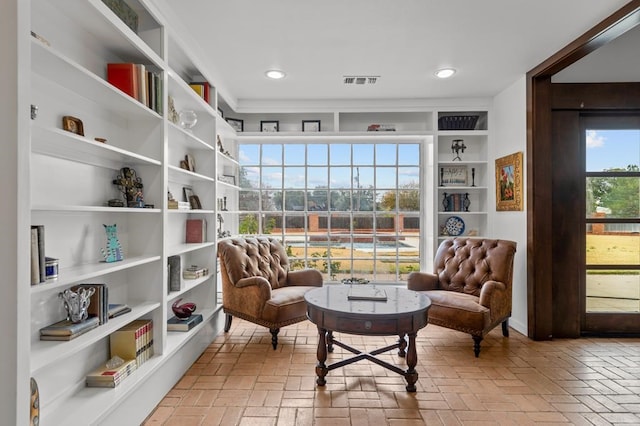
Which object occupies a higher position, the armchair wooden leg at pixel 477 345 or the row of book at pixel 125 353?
the row of book at pixel 125 353

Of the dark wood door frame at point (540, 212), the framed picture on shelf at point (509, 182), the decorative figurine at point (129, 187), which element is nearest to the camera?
the decorative figurine at point (129, 187)

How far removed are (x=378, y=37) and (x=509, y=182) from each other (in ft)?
A: 6.88

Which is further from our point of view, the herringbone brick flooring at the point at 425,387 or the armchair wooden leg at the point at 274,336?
the armchair wooden leg at the point at 274,336

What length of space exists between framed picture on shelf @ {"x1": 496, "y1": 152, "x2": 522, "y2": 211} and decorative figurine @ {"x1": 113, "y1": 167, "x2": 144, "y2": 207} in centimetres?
335

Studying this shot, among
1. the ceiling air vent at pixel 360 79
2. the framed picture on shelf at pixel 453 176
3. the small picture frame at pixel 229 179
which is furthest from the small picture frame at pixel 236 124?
the framed picture on shelf at pixel 453 176

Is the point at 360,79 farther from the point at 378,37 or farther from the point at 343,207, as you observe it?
the point at 343,207

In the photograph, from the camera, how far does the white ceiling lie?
84.9 inches

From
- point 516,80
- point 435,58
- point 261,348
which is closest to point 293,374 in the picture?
point 261,348

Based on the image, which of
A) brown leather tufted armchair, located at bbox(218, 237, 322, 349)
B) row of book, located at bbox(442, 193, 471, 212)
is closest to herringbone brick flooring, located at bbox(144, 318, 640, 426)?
brown leather tufted armchair, located at bbox(218, 237, 322, 349)

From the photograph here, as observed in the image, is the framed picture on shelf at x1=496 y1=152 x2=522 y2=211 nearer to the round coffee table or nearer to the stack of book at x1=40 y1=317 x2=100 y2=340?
the round coffee table

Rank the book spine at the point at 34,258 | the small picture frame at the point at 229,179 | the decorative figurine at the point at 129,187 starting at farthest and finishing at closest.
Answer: the small picture frame at the point at 229,179 < the decorative figurine at the point at 129,187 < the book spine at the point at 34,258

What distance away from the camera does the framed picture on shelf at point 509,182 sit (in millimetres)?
3350

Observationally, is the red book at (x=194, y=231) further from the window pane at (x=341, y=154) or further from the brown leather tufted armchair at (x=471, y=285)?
the brown leather tufted armchair at (x=471, y=285)

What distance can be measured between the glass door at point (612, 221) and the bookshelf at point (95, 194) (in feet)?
12.1
